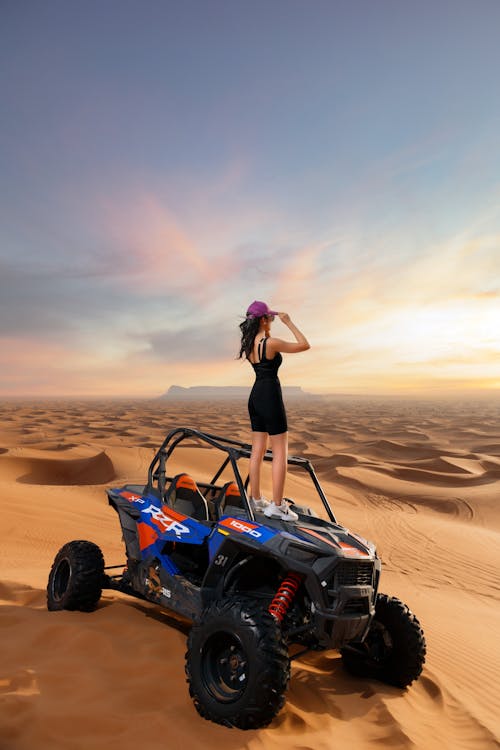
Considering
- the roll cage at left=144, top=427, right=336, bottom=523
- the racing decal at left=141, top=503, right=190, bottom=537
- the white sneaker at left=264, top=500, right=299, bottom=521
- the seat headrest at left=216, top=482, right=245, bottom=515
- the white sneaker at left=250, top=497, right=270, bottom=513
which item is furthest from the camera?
the seat headrest at left=216, top=482, right=245, bottom=515

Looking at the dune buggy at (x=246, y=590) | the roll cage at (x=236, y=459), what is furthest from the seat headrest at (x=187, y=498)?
the roll cage at (x=236, y=459)

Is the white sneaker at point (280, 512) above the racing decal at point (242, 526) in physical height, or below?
above

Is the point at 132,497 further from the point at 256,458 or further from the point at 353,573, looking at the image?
the point at 353,573

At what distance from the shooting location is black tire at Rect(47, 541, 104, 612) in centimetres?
508

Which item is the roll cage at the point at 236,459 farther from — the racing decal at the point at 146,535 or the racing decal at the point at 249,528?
the racing decal at the point at 146,535

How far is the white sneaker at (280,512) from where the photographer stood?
4166mm

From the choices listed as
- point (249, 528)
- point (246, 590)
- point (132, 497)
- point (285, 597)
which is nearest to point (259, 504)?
point (249, 528)

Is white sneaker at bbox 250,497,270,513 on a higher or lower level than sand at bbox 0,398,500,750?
higher

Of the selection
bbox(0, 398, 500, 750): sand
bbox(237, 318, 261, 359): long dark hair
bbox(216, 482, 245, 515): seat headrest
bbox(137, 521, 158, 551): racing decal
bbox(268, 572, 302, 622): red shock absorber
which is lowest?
bbox(0, 398, 500, 750): sand

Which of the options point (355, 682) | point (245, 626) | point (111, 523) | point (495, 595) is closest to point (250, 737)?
point (245, 626)

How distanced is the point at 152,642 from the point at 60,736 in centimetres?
141

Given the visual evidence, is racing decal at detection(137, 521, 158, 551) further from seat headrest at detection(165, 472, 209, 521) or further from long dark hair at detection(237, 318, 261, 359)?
long dark hair at detection(237, 318, 261, 359)

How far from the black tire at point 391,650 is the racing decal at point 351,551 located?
32.1 inches

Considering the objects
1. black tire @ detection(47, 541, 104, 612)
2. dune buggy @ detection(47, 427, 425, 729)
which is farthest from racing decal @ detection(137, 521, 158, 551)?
black tire @ detection(47, 541, 104, 612)
